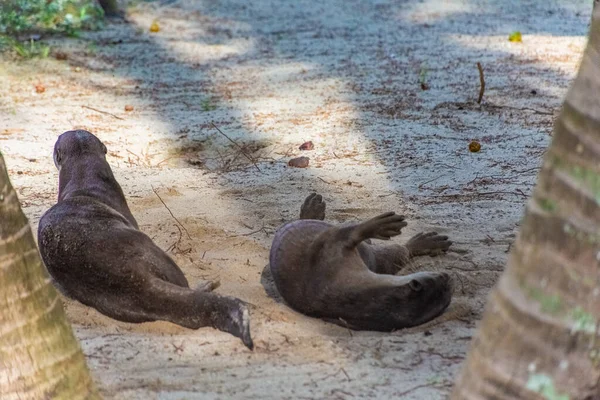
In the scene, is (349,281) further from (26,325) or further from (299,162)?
(299,162)

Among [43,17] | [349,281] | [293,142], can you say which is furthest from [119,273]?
[43,17]

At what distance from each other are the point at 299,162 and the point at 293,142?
55 cm

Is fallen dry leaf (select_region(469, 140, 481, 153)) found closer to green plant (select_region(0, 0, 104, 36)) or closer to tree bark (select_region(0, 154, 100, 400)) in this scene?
tree bark (select_region(0, 154, 100, 400))

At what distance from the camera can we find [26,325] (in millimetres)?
2324

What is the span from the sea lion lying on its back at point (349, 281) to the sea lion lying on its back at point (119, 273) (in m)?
0.31

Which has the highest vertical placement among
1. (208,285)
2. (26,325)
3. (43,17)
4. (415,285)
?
(26,325)

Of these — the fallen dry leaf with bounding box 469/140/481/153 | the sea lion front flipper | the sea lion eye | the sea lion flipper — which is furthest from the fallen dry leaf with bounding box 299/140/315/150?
the sea lion eye

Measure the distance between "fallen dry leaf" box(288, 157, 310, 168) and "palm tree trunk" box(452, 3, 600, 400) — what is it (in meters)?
3.51

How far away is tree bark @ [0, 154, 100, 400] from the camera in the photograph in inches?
90.7

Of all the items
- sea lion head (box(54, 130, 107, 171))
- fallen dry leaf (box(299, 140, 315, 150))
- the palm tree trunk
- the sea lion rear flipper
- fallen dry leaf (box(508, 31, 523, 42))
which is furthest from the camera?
fallen dry leaf (box(508, 31, 523, 42))

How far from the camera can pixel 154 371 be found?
9.75 feet

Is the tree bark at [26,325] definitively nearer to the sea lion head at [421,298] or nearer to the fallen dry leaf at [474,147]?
the sea lion head at [421,298]

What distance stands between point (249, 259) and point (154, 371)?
3.72 feet

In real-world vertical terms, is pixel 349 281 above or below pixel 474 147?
above
